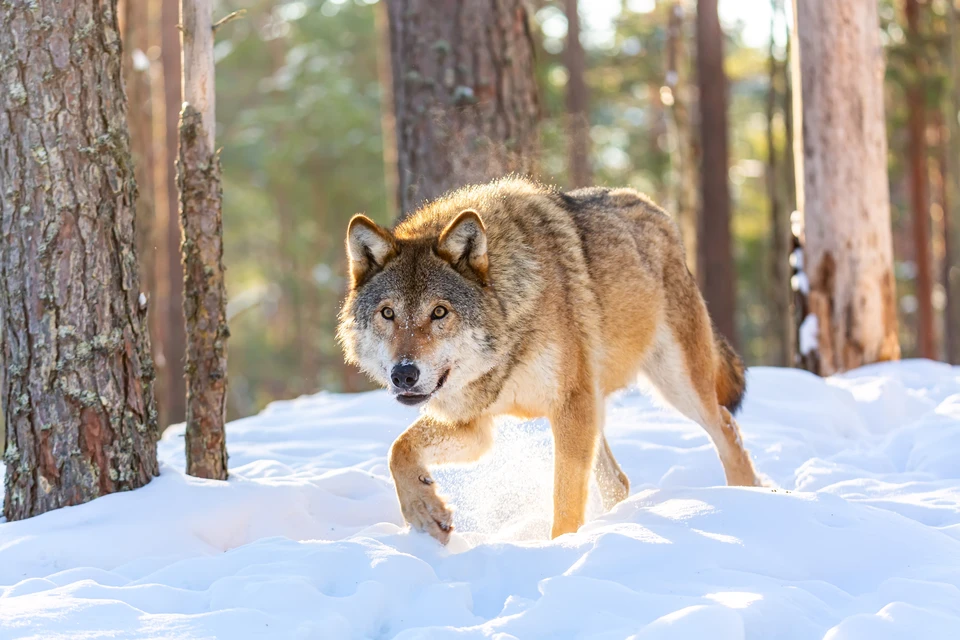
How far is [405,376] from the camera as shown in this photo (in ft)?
13.9

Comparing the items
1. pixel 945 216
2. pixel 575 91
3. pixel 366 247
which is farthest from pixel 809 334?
pixel 945 216

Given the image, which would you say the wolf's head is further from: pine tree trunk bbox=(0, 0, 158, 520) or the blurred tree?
the blurred tree

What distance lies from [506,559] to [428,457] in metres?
1.14

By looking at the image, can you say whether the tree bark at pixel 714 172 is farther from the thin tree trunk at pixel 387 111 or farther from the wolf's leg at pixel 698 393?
the wolf's leg at pixel 698 393

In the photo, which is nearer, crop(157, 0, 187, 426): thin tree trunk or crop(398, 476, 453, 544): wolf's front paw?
crop(398, 476, 453, 544): wolf's front paw

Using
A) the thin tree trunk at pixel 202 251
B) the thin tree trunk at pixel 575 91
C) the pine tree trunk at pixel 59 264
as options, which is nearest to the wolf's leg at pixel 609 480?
the thin tree trunk at pixel 202 251

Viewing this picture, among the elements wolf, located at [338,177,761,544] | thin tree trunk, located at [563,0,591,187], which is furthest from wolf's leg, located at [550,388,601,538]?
thin tree trunk, located at [563,0,591,187]

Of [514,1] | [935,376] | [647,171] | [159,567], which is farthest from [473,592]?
[647,171]

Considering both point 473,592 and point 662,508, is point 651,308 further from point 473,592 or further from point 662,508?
point 473,592

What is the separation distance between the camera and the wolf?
450cm

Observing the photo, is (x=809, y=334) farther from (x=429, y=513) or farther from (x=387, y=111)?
(x=387, y=111)

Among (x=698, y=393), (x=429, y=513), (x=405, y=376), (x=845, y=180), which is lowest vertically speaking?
(x=429, y=513)

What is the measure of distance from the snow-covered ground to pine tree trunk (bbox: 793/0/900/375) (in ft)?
9.39

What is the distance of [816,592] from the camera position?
3.36m
